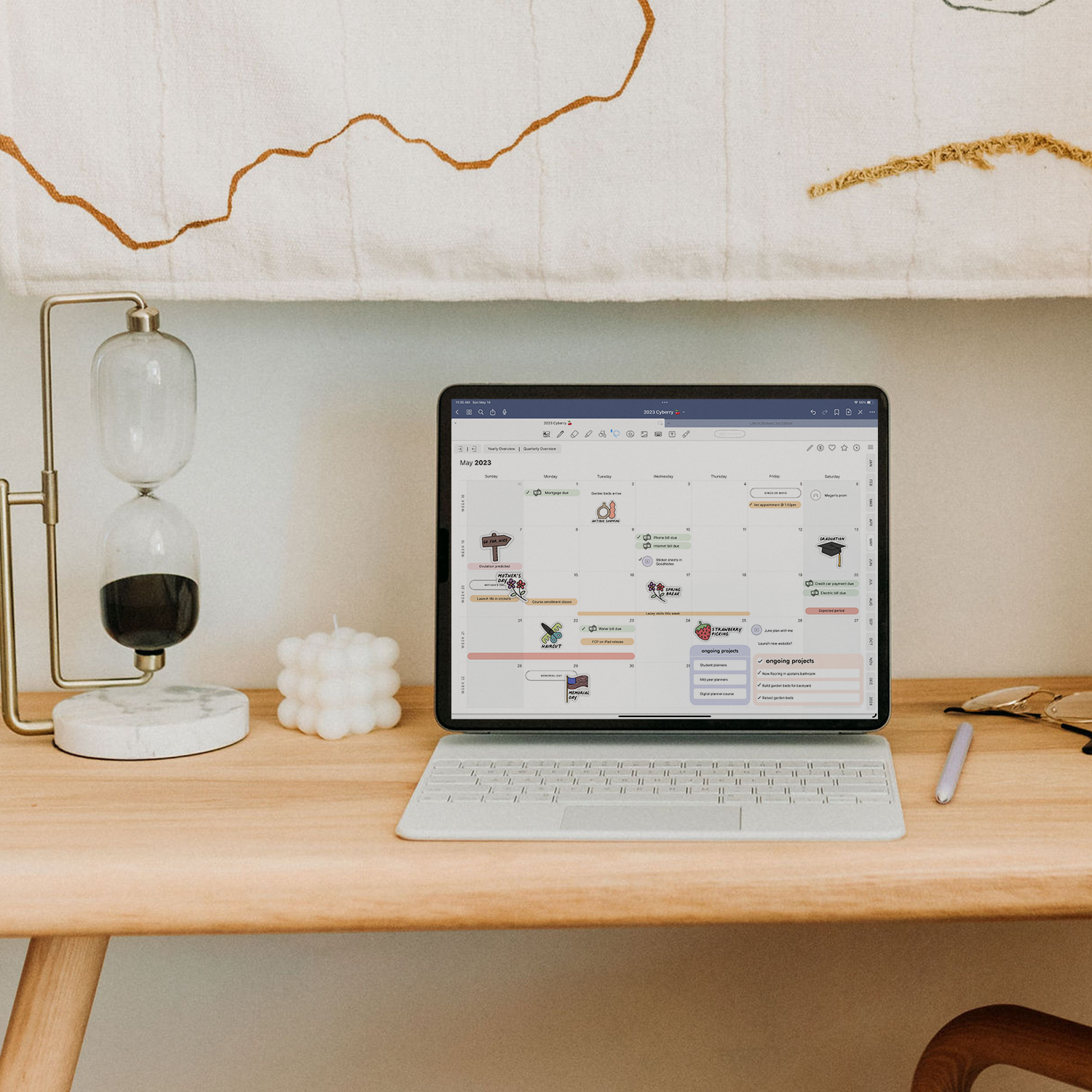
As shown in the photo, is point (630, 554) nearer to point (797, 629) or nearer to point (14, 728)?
point (797, 629)

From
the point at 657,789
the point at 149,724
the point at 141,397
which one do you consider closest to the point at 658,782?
the point at 657,789

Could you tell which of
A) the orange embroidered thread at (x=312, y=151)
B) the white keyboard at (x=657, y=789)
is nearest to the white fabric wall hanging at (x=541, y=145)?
the orange embroidered thread at (x=312, y=151)

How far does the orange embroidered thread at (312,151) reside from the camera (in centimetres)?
79

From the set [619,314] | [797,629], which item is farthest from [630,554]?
[619,314]

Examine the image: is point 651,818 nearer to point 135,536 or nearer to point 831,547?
point 831,547

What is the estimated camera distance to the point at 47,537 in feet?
2.53

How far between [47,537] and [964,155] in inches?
30.0

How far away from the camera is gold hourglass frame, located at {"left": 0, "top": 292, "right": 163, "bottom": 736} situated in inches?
29.4

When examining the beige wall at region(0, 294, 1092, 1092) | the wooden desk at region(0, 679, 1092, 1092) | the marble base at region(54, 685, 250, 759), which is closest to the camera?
the wooden desk at region(0, 679, 1092, 1092)

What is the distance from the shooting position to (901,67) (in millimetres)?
794

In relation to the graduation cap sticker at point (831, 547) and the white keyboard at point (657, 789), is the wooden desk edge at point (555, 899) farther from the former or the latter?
the graduation cap sticker at point (831, 547)

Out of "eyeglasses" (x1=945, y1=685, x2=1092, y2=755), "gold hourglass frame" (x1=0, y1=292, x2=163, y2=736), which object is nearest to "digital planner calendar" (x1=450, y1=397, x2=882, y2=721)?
"eyeglasses" (x1=945, y1=685, x2=1092, y2=755)

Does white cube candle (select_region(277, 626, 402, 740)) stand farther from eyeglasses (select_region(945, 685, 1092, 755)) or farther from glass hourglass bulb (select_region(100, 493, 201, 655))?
eyeglasses (select_region(945, 685, 1092, 755))

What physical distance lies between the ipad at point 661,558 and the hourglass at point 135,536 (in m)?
0.20
